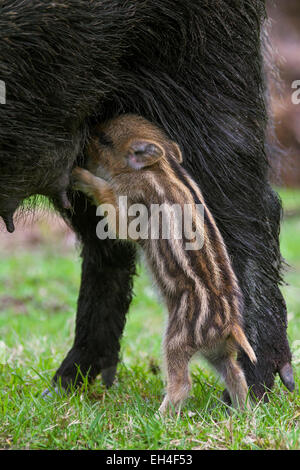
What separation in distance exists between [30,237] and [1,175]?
6.44 meters

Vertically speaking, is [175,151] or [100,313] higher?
[175,151]

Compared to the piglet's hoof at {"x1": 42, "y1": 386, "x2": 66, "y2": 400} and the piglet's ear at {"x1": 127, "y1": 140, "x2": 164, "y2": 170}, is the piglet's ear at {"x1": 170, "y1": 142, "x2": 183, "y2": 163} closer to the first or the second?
the piglet's ear at {"x1": 127, "y1": 140, "x2": 164, "y2": 170}

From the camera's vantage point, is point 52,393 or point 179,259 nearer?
point 179,259

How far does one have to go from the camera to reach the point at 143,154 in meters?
3.08

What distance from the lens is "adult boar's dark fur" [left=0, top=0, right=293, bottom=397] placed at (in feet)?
8.80

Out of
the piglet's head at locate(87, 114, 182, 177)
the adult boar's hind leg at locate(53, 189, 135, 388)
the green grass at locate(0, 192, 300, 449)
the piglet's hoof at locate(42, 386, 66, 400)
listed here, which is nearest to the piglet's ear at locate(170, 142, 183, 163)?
the piglet's head at locate(87, 114, 182, 177)

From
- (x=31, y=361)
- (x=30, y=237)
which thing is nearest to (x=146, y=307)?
(x=31, y=361)

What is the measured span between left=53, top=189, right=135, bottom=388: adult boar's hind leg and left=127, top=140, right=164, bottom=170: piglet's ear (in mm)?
603

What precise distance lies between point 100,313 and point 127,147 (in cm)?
98

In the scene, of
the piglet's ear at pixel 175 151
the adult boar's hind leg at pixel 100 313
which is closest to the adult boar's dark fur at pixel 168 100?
the piglet's ear at pixel 175 151

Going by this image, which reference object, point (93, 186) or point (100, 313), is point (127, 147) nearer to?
point (93, 186)

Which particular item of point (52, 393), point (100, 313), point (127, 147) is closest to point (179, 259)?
point (127, 147)

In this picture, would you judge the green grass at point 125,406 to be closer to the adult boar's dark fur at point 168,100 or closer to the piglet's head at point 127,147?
the adult boar's dark fur at point 168,100

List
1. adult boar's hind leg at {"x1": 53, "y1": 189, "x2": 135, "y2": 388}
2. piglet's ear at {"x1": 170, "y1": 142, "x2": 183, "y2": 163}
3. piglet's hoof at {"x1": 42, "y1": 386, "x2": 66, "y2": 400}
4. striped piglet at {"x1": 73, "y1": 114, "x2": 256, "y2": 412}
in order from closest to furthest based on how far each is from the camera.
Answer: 1. striped piglet at {"x1": 73, "y1": 114, "x2": 256, "y2": 412}
2. piglet's ear at {"x1": 170, "y1": 142, "x2": 183, "y2": 163}
3. piglet's hoof at {"x1": 42, "y1": 386, "x2": 66, "y2": 400}
4. adult boar's hind leg at {"x1": 53, "y1": 189, "x2": 135, "y2": 388}
